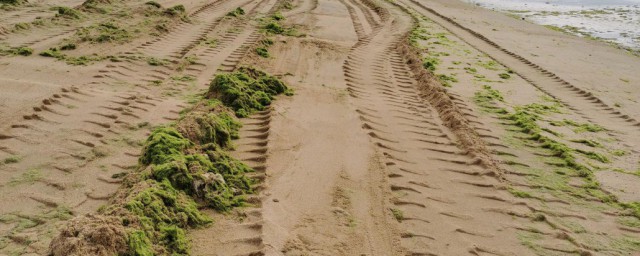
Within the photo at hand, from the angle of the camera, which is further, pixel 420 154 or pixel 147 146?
pixel 420 154

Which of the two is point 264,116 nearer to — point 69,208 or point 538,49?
point 69,208

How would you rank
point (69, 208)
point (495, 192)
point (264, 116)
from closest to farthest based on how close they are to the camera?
1. point (69, 208)
2. point (495, 192)
3. point (264, 116)

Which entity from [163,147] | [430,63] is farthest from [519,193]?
[430,63]

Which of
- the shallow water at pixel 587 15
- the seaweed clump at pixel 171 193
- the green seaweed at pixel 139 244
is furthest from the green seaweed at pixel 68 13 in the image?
the shallow water at pixel 587 15

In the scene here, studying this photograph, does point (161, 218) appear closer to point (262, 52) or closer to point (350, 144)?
point (350, 144)

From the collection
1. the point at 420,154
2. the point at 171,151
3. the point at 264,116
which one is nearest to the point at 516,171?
the point at 420,154

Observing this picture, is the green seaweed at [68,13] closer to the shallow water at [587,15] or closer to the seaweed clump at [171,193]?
the seaweed clump at [171,193]

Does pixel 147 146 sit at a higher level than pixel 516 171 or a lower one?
higher
